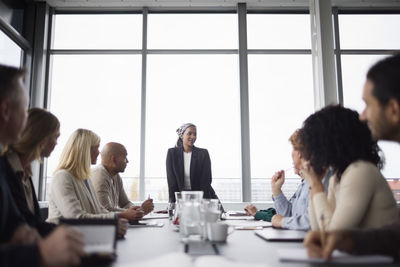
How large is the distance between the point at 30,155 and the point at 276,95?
405 centimetres

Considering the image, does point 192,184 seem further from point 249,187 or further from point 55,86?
point 55,86

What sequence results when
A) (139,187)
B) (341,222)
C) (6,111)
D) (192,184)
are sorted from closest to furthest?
(6,111), (341,222), (192,184), (139,187)

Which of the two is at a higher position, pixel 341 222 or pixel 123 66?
pixel 123 66

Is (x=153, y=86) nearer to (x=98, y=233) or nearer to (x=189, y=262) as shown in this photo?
(x=98, y=233)

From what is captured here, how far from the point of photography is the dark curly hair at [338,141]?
1423 millimetres

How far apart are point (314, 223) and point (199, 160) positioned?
2.37 metres

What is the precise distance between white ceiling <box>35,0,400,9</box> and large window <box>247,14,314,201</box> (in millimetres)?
263

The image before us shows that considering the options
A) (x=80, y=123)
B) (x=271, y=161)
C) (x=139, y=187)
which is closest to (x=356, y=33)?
(x=271, y=161)

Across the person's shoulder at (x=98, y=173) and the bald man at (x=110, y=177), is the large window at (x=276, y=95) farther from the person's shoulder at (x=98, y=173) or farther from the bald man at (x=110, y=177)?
the person's shoulder at (x=98, y=173)

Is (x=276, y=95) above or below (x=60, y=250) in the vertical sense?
above

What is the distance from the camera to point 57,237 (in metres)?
0.79

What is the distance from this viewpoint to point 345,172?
1.37 m

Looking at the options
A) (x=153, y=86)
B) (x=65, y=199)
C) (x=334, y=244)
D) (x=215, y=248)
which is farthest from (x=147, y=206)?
(x=153, y=86)

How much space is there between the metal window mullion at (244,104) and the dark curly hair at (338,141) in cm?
338
